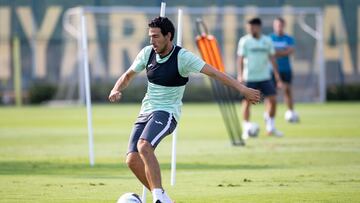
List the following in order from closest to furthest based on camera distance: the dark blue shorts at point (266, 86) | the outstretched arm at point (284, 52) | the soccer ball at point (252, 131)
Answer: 1. the soccer ball at point (252, 131)
2. the dark blue shorts at point (266, 86)
3. the outstretched arm at point (284, 52)

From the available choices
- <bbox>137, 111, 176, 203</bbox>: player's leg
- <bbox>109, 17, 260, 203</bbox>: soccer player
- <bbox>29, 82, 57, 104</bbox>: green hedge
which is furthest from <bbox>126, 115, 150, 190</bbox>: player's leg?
<bbox>29, 82, 57, 104</bbox>: green hedge

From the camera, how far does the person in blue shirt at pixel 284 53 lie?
82.9 ft

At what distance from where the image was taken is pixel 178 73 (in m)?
10.8

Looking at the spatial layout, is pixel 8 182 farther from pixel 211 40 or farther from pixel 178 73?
pixel 211 40

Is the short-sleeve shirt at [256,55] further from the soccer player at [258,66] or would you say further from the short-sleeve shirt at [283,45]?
the short-sleeve shirt at [283,45]

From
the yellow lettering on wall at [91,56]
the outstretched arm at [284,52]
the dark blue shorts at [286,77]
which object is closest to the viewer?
the outstretched arm at [284,52]

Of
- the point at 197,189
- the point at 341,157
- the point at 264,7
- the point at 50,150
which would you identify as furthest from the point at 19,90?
the point at 197,189

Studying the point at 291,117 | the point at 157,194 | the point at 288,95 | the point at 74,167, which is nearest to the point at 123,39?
the point at 291,117

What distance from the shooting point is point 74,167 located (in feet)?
52.7

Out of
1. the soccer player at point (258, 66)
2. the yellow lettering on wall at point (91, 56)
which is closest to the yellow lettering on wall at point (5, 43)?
the yellow lettering on wall at point (91, 56)

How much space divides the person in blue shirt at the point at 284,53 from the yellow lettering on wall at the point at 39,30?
61.5 ft

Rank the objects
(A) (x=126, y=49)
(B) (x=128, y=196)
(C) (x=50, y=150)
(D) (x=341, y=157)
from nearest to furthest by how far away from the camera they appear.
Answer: (B) (x=128, y=196), (D) (x=341, y=157), (C) (x=50, y=150), (A) (x=126, y=49)

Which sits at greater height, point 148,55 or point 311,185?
point 148,55

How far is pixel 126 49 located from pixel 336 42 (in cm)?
922
